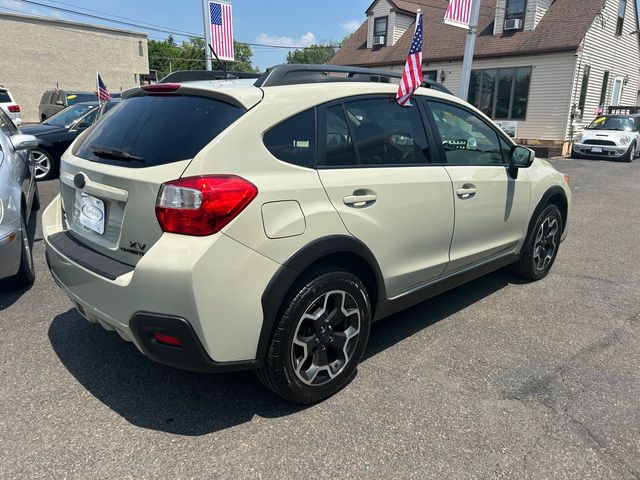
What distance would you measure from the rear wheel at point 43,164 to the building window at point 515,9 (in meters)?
18.4

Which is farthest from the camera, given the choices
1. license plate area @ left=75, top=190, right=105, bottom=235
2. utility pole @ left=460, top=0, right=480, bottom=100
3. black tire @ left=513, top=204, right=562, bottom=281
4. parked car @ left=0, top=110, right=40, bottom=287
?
utility pole @ left=460, top=0, right=480, bottom=100

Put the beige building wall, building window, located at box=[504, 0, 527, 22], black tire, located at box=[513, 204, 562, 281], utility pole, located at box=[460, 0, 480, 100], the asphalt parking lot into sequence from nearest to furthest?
the asphalt parking lot → black tire, located at box=[513, 204, 562, 281] → utility pole, located at box=[460, 0, 480, 100] → building window, located at box=[504, 0, 527, 22] → the beige building wall

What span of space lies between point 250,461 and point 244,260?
944mm

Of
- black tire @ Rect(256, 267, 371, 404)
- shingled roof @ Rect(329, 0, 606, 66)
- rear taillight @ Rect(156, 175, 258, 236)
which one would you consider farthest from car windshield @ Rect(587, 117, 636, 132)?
rear taillight @ Rect(156, 175, 258, 236)

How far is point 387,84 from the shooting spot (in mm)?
3172

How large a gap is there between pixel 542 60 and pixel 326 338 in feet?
63.5

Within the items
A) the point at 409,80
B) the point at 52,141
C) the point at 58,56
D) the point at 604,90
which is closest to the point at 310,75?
the point at 409,80

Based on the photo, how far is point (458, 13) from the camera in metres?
9.88

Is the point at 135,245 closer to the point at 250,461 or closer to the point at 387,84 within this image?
the point at 250,461

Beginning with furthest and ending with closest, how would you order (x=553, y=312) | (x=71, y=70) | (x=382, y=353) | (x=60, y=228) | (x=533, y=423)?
(x=71, y=70) < (x=553, y=312) < (x=382, y=353) < (x=60, y=228) < (x=533, y=423)

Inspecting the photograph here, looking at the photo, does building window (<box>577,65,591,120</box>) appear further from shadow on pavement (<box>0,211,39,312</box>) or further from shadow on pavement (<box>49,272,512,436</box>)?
shadow on pavement (<box>0,211,39,312</box>)

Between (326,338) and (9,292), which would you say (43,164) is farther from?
(326,338)

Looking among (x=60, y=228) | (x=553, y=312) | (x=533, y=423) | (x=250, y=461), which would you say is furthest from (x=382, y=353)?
(x=60, y=228)

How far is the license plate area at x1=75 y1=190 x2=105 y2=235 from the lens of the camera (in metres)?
2.52
